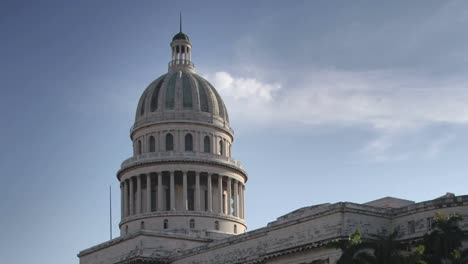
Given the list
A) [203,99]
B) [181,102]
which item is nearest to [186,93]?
[181,102]

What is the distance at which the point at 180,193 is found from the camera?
10944cm

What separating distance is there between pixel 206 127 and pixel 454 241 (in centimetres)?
5312

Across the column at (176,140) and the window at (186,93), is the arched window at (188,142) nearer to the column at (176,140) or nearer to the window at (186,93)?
the column at (176,140)

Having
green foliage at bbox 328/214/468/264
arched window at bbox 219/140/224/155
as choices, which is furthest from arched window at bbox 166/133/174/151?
green foliage at bbox 328/214/468/264

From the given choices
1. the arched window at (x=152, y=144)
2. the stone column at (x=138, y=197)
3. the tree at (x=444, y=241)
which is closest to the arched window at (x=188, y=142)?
the arched window at (x=152, y=144)

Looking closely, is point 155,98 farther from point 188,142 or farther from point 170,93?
point 188,142

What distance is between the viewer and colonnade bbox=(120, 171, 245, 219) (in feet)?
355

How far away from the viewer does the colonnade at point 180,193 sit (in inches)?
4259

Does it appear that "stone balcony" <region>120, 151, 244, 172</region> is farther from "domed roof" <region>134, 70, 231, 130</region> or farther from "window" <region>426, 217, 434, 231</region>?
"window" <region>426, 217, 434, 231</region>

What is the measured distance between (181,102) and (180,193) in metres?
10.9

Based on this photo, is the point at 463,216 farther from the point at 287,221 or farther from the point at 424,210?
the point at 287,221

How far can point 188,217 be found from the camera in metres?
107

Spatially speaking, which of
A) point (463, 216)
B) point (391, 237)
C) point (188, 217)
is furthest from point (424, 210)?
point (188, 217)

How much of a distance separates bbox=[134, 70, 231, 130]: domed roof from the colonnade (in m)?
6.84
